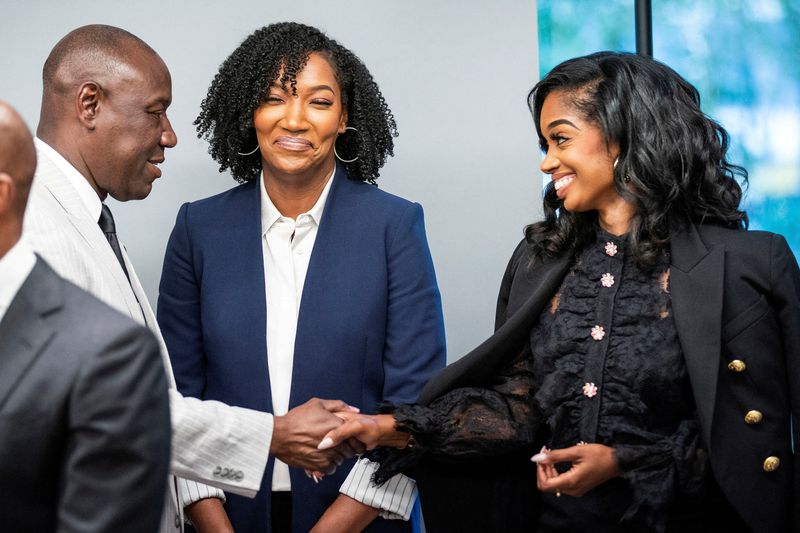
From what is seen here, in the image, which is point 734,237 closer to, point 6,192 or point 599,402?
point 599,402

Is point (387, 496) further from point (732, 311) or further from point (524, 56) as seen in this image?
point (524, 56)

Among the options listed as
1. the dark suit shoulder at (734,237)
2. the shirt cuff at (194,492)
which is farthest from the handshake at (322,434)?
the dark suit shoulder at (734,237)

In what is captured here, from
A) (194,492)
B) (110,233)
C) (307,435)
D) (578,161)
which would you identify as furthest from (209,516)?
(578,161)

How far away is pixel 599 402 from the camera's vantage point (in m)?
2.40

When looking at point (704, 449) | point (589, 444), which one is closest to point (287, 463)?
point (589, 444)

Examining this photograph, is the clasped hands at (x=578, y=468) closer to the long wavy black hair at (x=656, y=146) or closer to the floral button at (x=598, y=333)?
the floral button at (x=598, y=333)

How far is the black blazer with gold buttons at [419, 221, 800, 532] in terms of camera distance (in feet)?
7.55

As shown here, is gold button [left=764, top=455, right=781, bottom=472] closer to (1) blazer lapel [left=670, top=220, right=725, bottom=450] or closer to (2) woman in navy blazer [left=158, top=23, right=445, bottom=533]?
(1) blazer lapel [left=670, top=220, right=725, bottom=450]

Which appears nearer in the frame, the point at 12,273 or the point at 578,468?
the point at 12,273

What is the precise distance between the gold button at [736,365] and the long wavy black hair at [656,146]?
0.30 metres

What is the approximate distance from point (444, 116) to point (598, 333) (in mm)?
1599

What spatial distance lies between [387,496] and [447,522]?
0.65 feet

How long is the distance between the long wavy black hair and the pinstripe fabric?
3.39ft

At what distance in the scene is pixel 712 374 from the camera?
229 cm
